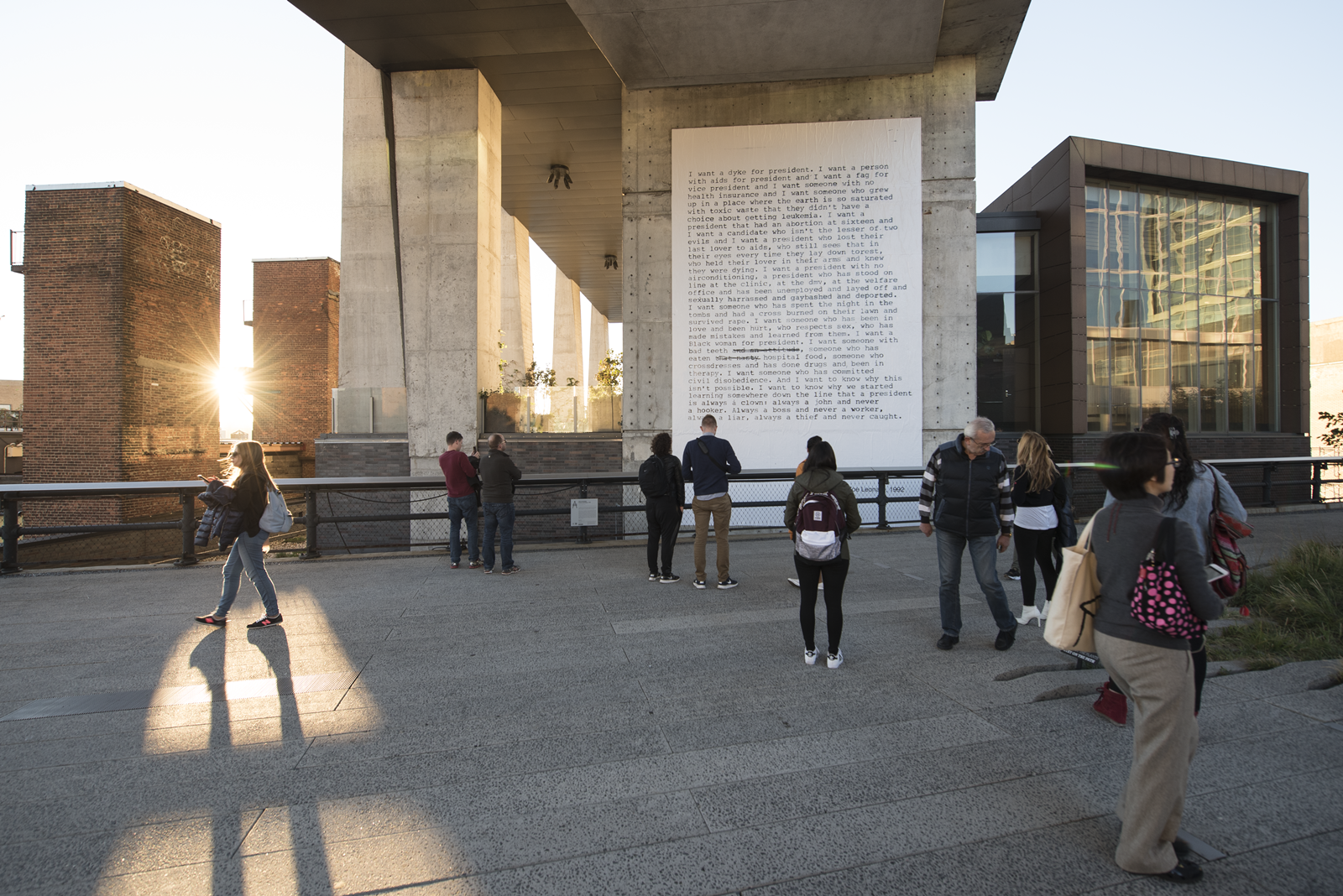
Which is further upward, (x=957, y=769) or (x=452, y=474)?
(x=452, y=474)

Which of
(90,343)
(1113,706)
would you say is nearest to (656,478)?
(1113,706)

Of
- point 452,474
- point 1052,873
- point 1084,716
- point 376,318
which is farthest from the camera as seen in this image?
point 376,318

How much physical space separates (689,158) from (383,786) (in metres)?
11.6

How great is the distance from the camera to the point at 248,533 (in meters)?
6.05

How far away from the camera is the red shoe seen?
3.81m

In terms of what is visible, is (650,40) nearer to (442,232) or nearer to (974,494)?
(442,232)

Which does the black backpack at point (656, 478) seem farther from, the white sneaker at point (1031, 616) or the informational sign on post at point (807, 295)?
the informational sign on post at point (807, 295)

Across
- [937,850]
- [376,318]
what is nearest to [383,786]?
[937,850]

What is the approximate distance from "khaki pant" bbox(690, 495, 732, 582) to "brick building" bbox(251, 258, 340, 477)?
31.2 m

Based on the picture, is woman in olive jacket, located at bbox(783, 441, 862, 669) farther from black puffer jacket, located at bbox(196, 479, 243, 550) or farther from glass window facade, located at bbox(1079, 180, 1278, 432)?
glass window facade, located at bbox(1079, 180, 1278, 432)

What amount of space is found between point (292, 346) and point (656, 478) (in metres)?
32.5

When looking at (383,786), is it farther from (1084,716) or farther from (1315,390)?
(1315,390)

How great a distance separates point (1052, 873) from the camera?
258 cm

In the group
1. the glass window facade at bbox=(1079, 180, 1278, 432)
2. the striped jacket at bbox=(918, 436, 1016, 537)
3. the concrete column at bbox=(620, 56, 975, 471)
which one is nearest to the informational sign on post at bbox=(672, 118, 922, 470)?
the concrete column at bbox=(620, 56, 975, 471)
